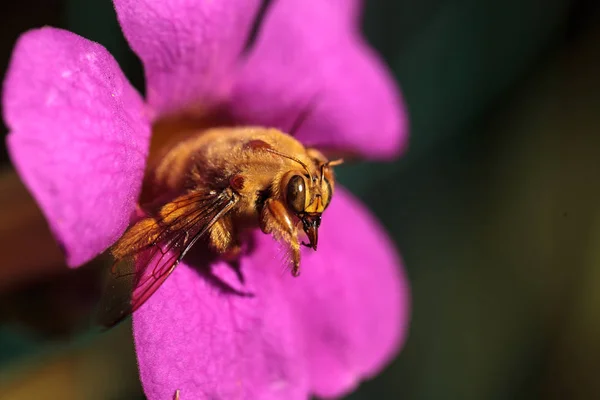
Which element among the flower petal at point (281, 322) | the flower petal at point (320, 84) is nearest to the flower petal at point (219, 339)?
the flower petal at point (281, 322)

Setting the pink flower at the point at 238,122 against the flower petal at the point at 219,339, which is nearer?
the pink flower at the point at 238,122

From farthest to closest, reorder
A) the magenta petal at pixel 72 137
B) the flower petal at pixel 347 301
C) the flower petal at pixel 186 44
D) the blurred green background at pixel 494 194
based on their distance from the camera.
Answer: the blurred green background at pixel 494 194 → the flower petal at pixel 347 301 → the flower petal at pixel 186 44 → the magenta petal at pixel 72 137

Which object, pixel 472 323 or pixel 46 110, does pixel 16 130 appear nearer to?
pixel 46 110

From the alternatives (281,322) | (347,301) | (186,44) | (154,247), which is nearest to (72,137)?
(154,247)

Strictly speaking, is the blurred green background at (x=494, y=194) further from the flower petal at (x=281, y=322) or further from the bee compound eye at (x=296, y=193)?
the bee compound eye at (x=296, y=193)

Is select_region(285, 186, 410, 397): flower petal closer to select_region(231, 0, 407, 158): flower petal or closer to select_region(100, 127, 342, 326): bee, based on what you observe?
select_region(231, 0, 407, 158): flower petal

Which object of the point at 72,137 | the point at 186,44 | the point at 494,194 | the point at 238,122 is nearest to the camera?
the point at 72,137

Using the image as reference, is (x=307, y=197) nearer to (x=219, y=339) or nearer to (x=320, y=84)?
(x=219, y=339)

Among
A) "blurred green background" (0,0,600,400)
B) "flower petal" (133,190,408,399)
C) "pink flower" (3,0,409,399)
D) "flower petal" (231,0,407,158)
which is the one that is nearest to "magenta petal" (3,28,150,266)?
"pink flower" (3,0,409,399)
